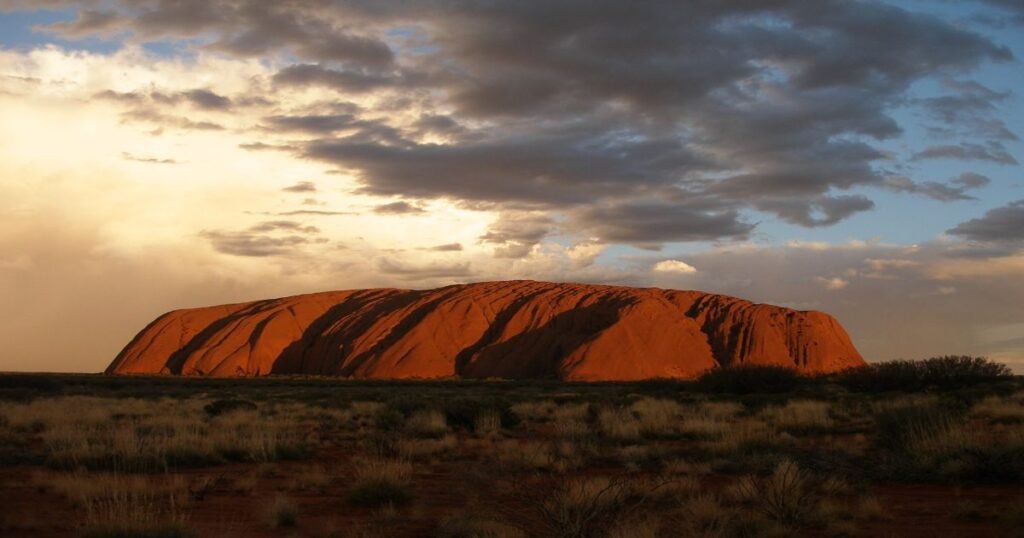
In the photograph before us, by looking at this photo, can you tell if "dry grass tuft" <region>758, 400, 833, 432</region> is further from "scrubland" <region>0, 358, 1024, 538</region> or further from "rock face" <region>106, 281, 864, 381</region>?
"rock face" <region>106, 281, 864, 381</region>

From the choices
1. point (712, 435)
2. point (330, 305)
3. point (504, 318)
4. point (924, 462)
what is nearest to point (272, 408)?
point (712, 435)

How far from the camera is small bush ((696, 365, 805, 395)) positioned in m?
40.6

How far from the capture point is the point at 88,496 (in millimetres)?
10117

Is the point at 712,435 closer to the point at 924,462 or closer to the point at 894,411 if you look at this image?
the point at 894,411

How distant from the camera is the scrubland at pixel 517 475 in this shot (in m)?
8.22

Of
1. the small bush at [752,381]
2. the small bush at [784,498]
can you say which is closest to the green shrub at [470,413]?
the small bush at [784,498]

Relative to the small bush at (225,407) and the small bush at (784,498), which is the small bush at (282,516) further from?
the small bush at (225,407)

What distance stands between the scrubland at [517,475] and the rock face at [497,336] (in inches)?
1963

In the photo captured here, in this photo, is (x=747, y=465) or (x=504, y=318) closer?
(x=747, y=465)

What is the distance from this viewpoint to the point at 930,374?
37.9m

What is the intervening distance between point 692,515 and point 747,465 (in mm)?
5300

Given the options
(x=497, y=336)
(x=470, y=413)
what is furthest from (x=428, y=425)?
(x=497, y=336)

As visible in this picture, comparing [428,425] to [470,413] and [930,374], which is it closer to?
[470,413]

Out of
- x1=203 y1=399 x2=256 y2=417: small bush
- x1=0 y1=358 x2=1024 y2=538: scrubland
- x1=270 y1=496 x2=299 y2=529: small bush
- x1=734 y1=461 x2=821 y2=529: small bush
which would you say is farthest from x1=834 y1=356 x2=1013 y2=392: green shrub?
x1=270 y1=496 x2=299 y2=529: small bush
